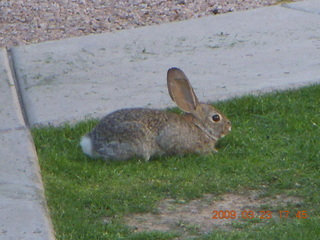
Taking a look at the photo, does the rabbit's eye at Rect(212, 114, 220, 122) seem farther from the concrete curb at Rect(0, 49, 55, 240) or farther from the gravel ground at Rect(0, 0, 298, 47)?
the gravel ground at Rect(0, 0, 298, 47)

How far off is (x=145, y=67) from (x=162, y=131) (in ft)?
6.55

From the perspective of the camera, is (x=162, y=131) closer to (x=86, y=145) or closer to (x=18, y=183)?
(x=86, y=145)

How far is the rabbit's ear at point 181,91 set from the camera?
654 centimetres

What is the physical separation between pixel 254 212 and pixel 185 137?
1329 mm

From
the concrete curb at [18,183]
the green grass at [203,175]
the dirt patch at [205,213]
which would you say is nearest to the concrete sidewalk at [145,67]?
the concrete curb at [18,183]

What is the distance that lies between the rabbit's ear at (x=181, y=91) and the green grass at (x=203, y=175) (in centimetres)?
40

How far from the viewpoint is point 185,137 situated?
635 cm

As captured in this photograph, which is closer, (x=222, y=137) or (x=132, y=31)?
(x=222, y=137)

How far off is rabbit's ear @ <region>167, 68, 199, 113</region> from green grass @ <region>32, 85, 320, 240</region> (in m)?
0.40

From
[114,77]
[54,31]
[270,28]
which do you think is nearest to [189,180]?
[114,77]

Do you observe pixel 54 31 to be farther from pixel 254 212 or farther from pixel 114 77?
pixel 254 212
